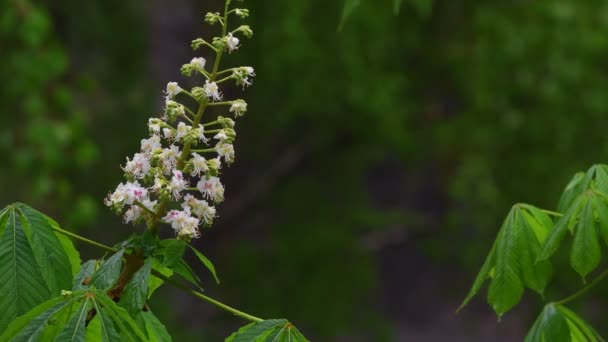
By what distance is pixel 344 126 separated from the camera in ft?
24.7

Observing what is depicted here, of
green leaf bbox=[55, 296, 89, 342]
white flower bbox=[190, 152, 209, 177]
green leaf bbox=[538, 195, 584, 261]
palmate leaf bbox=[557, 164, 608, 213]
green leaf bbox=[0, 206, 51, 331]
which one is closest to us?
green leaf bbox=[55, 296, 89, 342]

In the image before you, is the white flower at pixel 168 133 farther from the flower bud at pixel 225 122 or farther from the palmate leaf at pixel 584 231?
the palmate leaf at pixel 584 231

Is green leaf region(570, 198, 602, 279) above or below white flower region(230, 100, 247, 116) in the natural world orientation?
below

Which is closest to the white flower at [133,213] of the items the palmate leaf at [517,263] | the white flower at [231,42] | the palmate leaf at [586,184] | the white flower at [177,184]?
the white flower at [177,184]

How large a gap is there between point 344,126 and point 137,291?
6.18m

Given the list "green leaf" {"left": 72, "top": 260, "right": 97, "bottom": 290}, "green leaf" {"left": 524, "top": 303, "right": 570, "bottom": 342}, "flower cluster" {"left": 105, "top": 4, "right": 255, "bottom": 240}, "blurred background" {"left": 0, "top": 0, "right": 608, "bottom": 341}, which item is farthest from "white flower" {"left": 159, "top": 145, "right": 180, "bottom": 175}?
"blurred background" {"left": 0, "top": 0, "right": 608, "bottom": 341}

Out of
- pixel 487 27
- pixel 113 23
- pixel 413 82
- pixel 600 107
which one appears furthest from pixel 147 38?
pixel 600 107

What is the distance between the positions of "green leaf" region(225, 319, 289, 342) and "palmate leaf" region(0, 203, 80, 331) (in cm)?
28

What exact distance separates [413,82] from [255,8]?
5.39ft

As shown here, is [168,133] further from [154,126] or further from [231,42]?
[231,42]

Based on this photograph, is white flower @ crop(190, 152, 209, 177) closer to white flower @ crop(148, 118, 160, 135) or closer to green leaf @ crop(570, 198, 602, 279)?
white flower @ crop(148, 118, 160, 135)

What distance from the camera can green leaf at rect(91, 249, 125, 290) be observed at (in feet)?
4.62

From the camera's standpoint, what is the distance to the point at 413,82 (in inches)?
306

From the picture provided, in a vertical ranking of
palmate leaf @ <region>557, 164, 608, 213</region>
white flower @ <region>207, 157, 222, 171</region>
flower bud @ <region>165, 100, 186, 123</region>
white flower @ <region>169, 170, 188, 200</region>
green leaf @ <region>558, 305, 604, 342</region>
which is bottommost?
green leaf @ <region>558, 305, 604, 342</region>
